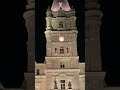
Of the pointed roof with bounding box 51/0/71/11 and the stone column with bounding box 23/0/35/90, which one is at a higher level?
the pointed roof with bounding box 51/0/71/11

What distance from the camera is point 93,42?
26.9 meters

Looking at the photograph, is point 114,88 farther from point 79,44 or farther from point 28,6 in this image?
point 28,6

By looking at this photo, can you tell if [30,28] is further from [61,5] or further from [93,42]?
[61,5]

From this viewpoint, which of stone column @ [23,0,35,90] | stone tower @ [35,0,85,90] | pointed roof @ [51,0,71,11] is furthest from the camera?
stone column @ [23,0,35,90]

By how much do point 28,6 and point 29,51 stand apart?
7.44 ft

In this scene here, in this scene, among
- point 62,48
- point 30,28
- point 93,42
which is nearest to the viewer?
point 62,48

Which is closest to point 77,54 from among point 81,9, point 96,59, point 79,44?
point 79,44

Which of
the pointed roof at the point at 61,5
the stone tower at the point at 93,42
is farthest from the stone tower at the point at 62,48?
the stone tower at the point at 93,42

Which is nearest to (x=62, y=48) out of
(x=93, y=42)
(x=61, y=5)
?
(x=61, y=5)

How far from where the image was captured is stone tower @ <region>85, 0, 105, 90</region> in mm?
25938

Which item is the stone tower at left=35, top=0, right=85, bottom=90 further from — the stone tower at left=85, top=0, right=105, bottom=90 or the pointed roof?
the stone tower at left=85, top=0, right=105, bottom=90

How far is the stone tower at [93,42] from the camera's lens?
85.1ft

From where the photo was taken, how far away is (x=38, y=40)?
23250 millimetres

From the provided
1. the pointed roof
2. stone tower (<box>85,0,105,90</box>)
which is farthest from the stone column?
the pointed roof
